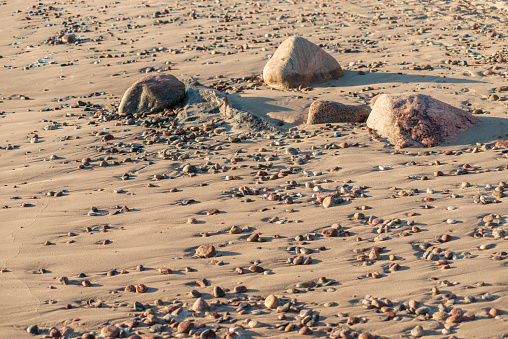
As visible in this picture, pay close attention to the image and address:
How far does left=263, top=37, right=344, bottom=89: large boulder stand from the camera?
27.6 ft

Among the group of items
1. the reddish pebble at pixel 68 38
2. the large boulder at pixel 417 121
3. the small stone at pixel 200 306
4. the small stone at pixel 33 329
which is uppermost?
the reddish pebble at pixel 68 38

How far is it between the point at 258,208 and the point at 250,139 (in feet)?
6.58

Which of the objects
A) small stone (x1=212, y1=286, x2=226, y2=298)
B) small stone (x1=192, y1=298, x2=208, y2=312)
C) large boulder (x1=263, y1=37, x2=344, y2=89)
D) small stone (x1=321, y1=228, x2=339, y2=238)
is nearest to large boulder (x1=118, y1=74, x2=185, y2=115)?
large boulder (x1=263, y1=37, x2=344, y2=89)

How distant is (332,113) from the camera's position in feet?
22.5

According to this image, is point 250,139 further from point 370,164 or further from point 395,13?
point 395,13

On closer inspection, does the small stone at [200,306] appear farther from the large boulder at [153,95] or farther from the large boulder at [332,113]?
the large boulder at [153,95]

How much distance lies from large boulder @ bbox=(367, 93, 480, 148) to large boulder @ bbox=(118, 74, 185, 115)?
2.72m

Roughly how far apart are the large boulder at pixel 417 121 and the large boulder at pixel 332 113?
371mm

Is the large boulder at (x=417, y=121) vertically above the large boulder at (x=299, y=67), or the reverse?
the large boulder at (x=299, y=67)

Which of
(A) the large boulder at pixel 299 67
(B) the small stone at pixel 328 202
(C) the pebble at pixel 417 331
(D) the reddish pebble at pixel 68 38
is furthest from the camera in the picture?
(D) the reddish pebble at pixel 68 38

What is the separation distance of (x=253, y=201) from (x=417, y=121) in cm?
245

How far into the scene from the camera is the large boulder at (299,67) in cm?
842

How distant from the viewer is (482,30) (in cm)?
1131

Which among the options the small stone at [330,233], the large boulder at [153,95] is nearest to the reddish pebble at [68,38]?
the large boulder at [153,95]
